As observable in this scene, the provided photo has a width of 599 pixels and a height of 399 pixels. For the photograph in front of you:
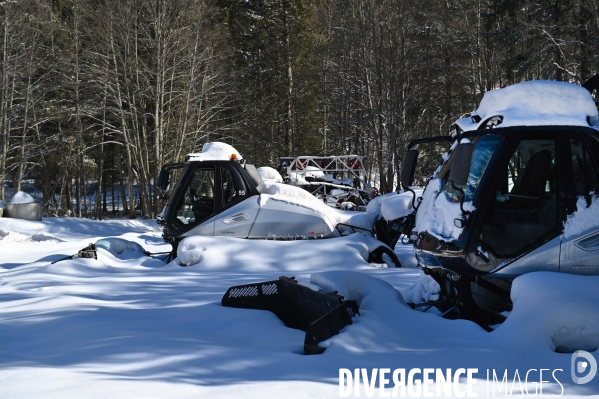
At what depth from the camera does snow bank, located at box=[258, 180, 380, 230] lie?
10.6 meters

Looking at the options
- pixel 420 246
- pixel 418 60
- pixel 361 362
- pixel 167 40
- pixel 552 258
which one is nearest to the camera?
pixel 361 362

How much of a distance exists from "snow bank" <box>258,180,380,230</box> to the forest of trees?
14.9 metres

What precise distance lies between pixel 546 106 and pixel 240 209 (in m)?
6.09

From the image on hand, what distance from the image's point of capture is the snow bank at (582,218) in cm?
548

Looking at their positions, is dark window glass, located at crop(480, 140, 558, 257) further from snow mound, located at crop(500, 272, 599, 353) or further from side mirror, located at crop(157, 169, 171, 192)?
side mirror, located at crop(157, 169, 171, 192)

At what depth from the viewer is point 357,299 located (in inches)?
229

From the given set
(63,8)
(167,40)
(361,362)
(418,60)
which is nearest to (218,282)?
(361,362)

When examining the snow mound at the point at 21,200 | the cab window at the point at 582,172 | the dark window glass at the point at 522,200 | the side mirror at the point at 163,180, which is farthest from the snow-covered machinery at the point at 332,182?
the cab window at the point at 582,172

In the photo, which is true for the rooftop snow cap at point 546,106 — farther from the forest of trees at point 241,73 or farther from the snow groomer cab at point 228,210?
the forest of trees at point 241,73

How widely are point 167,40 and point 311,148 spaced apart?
41.6 feet

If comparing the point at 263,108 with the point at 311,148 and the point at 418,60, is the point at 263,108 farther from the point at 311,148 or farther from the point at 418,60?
the point at 418,60

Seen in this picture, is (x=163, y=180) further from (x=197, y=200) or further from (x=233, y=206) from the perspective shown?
(x=233, y=206)

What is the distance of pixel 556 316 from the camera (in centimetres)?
455

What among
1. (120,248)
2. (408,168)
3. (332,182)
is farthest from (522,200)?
(332,182)
